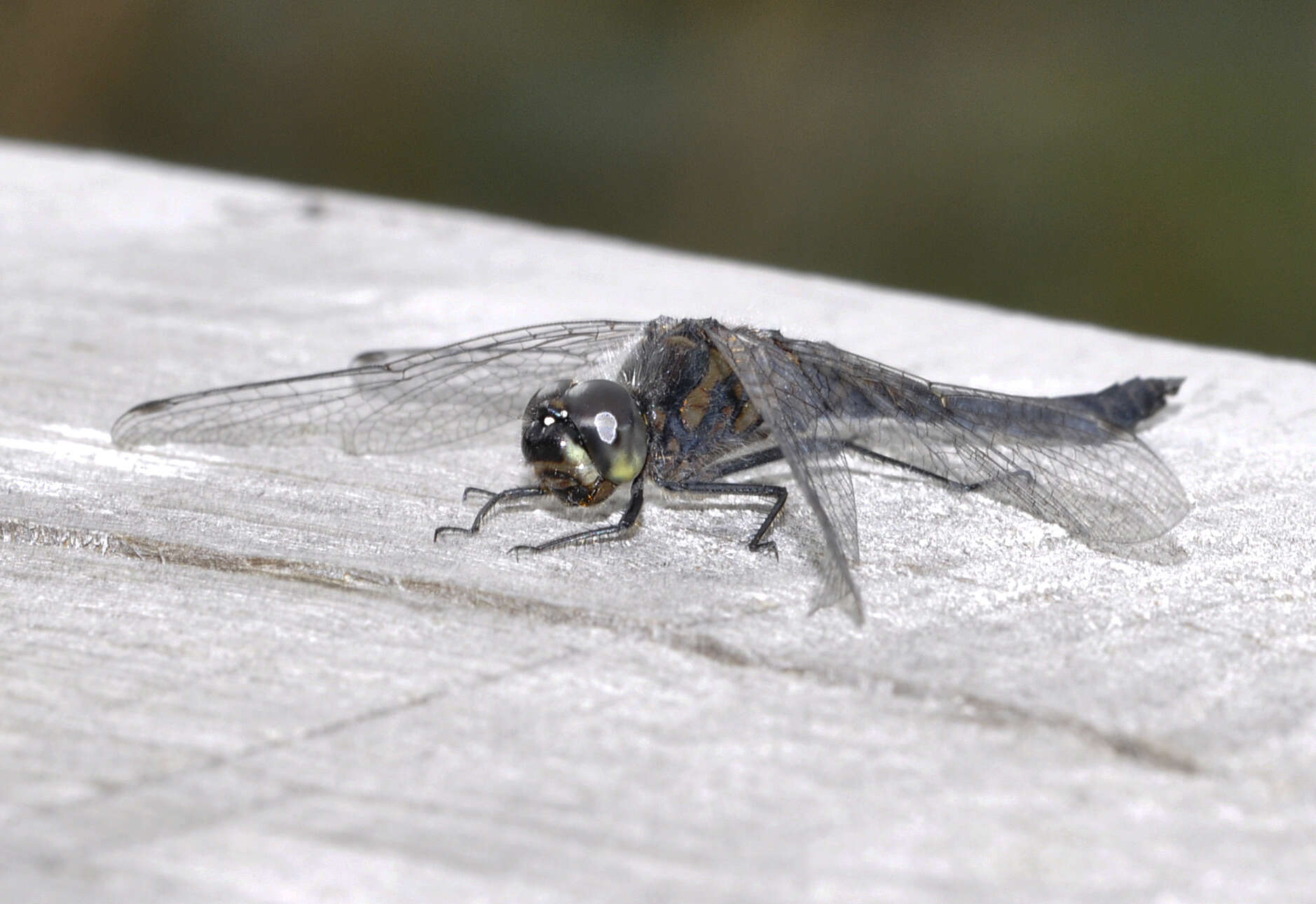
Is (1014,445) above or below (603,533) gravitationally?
above

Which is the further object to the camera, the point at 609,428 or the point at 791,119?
the point at 791,119

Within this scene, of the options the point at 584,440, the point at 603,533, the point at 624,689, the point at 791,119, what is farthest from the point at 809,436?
the point at 791,119

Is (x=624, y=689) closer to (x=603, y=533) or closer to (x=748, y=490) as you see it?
(x=603, y=533)

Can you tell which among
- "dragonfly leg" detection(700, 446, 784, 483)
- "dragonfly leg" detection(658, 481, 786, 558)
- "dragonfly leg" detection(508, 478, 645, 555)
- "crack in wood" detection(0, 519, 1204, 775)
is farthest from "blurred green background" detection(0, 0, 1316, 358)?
"crack in wood" detection(0, 519, 1204, 775)

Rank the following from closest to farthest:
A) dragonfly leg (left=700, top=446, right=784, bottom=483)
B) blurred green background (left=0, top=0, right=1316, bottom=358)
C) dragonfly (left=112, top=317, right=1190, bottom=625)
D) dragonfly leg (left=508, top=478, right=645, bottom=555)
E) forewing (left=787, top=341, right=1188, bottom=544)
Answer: dragonfly leg (left=508, top=478, right=645, bottom=555) → forewing (left=787, top=341, right=1188, bottom=544) → dragonfly (left=112, top=317, right=1190, bottom=625) → dragonfly leg (left=700, top=446, right=784, bottom=483) → blurred green background (left=0, top=0, right=1316, bottom=358)

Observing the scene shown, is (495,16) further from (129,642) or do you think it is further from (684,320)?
(129,642)

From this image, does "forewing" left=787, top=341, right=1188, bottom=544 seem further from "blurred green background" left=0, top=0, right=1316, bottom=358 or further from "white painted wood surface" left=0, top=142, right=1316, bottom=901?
"blurred green background" left=0, top=0, right=1316, bottom=358
